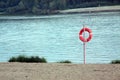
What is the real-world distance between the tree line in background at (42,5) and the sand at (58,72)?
165ft

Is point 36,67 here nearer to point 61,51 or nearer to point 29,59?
point 29,59

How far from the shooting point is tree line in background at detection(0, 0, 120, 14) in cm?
6270

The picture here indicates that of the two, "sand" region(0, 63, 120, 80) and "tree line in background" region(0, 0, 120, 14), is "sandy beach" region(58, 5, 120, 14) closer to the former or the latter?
"tree line in background" region(0, 0, 120, 14)

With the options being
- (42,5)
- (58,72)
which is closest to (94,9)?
(42,5)

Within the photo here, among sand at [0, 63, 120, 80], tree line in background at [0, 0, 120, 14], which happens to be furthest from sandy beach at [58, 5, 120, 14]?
sand at [0, 63, 120, 80]

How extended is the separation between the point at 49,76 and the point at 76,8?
5414cm

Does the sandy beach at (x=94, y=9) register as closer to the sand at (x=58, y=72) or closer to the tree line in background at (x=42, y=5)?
the tree line in background at (x=42, y=5)

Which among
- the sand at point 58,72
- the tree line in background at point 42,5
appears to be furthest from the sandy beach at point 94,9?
the sand at point 58,72

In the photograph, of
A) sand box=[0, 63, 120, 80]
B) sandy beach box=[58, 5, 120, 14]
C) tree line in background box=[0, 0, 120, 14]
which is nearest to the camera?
sand box=[0, 63, 120, 80]

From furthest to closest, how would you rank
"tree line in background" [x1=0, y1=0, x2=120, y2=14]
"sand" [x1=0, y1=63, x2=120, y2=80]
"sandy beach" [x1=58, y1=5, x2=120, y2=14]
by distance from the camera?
"tree line in background" [x1=0, y1=0, x2=120, y2=14] < "sandy beach" [x1=58, y1=5, x2=120, y2=14] < "sand" [x1=0, y1=63, x2=120, y2=80]

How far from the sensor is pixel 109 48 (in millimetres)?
22047

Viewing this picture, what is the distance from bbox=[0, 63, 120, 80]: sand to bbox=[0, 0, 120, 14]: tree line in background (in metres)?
50.1

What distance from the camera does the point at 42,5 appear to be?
233 ft

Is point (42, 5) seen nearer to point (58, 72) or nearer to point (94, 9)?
point (94, 9)
